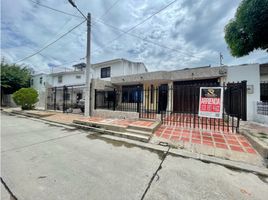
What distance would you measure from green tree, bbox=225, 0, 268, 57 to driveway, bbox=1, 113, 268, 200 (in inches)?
276

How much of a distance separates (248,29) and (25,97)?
755 inches

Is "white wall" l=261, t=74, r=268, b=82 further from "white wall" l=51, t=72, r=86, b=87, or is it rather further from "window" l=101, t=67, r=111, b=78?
"white wall" l=51, t=72, r=86, b=87

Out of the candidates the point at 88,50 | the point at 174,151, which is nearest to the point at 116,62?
the point at 88,50

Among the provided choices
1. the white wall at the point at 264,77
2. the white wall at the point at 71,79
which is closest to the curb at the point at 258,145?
the white wall at the point at 264,77

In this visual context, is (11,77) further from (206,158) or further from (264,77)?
(264,77)

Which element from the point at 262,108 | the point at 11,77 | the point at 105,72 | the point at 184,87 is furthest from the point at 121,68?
the point at 11,77

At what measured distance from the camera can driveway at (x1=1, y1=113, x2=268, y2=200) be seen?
2328mm

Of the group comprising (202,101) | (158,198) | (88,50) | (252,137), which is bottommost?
(158,198)

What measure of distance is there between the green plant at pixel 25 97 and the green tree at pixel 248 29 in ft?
60.1

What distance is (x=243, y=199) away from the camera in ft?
7.29

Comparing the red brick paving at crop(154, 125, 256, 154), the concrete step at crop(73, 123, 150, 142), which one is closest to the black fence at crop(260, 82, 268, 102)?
the red brick paving at crop(154, 125, 256, 154)

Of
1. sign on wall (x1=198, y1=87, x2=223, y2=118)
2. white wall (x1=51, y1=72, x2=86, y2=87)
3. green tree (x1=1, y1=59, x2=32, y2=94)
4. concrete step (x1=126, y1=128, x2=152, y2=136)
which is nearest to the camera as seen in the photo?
sign on wall (x1=198, y1=87, x2=223, y2=118)

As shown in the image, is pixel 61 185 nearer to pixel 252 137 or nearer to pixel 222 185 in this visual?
pixel 222 185

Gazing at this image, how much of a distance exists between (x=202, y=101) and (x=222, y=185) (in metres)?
3.72
